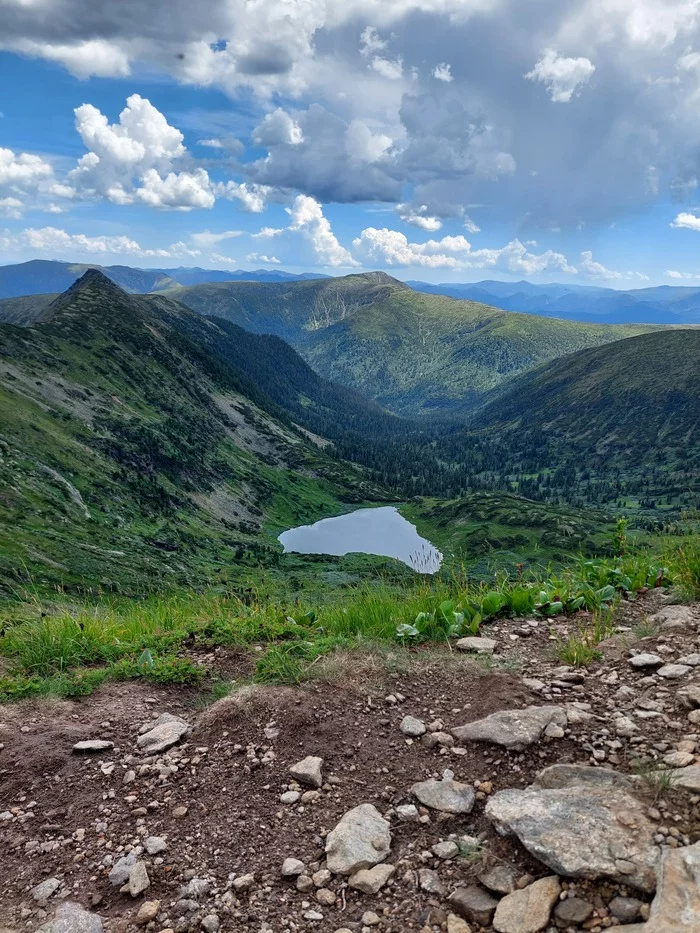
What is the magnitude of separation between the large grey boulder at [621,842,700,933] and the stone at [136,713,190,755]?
5197mm

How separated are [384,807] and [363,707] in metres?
1.54

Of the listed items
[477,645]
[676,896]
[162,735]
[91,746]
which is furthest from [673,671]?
[91,746]

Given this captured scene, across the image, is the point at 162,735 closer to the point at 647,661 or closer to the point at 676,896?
the point at 676,896

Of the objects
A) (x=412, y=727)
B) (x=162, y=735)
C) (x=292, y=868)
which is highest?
(x=412, y=727)

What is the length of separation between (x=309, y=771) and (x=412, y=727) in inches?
53.9

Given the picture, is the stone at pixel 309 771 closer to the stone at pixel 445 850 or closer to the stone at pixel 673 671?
the stone at pixel 445 850

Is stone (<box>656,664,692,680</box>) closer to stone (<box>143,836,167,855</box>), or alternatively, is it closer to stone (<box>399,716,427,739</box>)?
stone (<box>399,716,427,739</box>)

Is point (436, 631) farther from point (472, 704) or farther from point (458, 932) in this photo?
point (458, 932)

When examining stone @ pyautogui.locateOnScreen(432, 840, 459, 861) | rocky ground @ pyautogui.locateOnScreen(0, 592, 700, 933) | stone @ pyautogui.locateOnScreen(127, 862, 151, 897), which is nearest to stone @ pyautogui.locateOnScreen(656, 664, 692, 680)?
rocky ground @ pyautogui.locateOnScreen(0, 592, 700, 933)

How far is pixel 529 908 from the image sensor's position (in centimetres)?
402

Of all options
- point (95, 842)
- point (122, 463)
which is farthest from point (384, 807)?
point (122, 463)

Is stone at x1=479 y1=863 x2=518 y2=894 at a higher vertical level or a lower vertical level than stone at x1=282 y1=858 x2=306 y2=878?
higher

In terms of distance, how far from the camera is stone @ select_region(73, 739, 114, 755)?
6695 mm

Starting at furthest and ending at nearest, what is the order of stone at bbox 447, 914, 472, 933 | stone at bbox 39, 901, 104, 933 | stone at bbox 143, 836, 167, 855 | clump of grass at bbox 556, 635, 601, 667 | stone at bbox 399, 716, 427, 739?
clump of grass at bbox 556, 635, 601, 667
stone at bbox 399, 716, 427, 739
stone at bbox 143, 836, 167, 855
stone at bbox 39, 901, 104, 933
stone at bbox 447, 914, 472, 933
